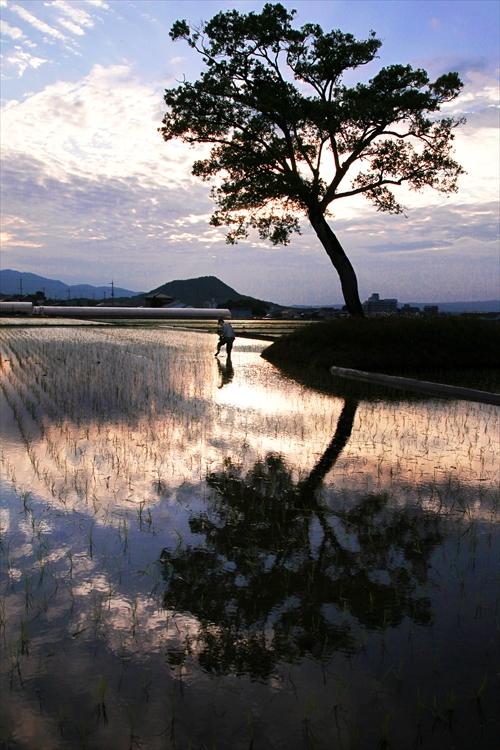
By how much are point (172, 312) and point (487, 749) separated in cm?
9370

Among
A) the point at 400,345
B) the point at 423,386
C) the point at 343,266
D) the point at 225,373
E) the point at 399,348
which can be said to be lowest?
the point at 225,373

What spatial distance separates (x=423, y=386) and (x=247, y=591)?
12.4 meters

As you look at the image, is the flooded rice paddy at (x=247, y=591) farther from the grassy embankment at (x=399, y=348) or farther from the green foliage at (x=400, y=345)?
the green foliage at (x=400, y=345)

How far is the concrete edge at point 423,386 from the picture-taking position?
45.1 ft

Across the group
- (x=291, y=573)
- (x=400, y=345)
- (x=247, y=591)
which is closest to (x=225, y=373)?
(x=400, y=345)

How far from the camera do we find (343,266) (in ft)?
86.7

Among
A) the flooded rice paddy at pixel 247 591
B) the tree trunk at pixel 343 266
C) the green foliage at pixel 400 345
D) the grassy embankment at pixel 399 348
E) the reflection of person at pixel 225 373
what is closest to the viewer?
the flooded rice paddy at pixel 247 591

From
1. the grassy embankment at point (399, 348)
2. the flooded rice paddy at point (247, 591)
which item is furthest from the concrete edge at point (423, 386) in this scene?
the flooded rice paddy at point (247, 591)

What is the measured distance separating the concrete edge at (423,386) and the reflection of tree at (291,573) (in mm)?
8027

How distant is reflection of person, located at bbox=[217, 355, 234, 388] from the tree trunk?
640 cm

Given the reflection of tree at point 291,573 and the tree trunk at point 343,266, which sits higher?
the tree trunk at point 343,266

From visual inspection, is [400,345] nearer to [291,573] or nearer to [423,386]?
[423,386]

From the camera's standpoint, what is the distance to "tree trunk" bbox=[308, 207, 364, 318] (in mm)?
26453

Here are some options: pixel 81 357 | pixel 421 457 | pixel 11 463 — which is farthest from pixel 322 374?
pixel 11 463
